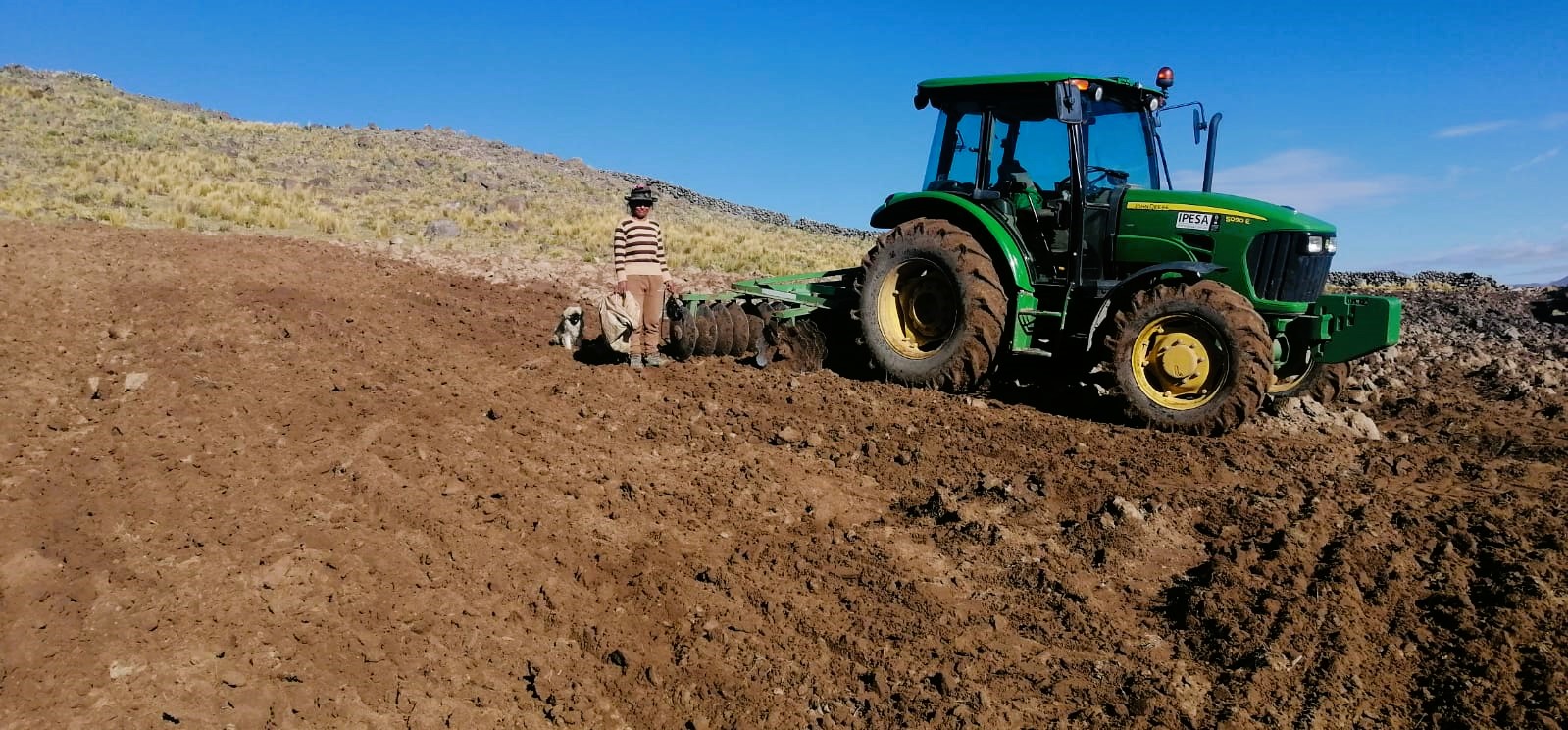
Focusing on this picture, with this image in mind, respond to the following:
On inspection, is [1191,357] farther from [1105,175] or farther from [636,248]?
[636,248]

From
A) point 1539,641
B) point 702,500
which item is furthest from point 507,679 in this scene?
Answer: point 1539,641

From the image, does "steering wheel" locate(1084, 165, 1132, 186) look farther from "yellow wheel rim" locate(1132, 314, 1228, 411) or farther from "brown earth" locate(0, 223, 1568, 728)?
"brown earth" locate(0, 223, 1568, 728)

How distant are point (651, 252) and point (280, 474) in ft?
12.4

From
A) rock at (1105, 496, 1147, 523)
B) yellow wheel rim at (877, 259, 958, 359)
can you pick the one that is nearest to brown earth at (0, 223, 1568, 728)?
rock at (1105, 496, 1147, 523)

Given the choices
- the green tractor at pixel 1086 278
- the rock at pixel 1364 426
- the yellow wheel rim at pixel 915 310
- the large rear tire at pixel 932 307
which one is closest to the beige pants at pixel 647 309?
the green tractor at pixel 1086 278

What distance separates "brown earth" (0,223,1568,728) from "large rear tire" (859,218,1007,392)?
1.27ft

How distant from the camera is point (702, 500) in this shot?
16.4 feet

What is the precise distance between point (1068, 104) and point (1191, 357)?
188cm

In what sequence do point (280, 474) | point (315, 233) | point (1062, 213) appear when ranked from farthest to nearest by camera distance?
point (315, 233) < point (1062, 213) < point (280, 474)

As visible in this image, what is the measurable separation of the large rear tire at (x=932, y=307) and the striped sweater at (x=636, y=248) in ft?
5.82

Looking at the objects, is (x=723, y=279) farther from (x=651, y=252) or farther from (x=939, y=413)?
(x=939, y=413)

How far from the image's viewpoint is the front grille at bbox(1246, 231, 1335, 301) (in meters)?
6.31

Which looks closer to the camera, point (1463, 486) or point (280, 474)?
point (280, 474)

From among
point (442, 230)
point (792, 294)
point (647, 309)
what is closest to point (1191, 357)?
point (792, 294)
